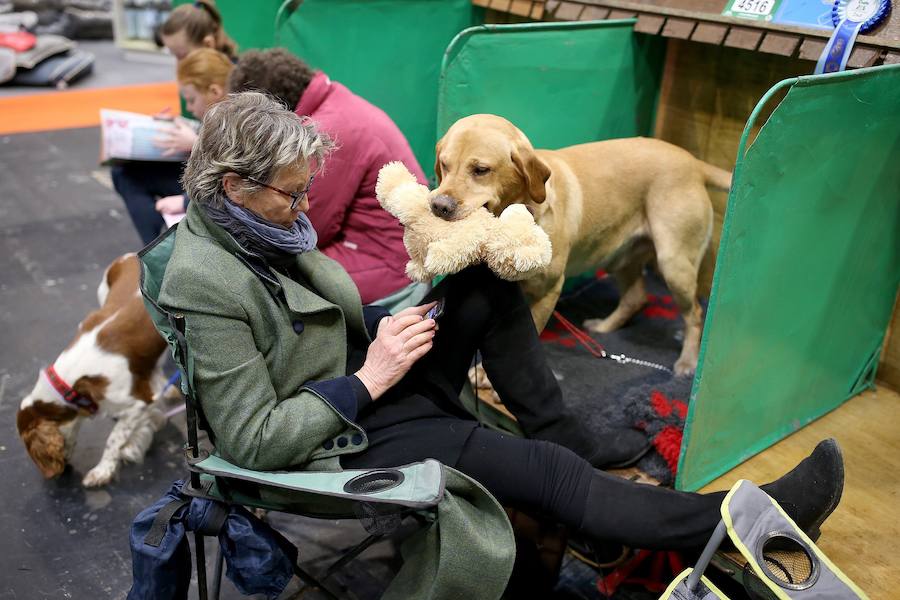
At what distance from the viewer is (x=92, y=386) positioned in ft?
8.64

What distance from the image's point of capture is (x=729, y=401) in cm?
210

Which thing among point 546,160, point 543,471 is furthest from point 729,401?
point 546,160

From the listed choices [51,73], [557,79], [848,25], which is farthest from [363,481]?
[51,73]

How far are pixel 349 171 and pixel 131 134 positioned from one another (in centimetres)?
143

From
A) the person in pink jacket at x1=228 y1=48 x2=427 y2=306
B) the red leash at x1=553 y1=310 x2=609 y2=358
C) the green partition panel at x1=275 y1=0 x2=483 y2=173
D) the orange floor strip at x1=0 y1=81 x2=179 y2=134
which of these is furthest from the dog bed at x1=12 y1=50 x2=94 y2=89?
the red leash at x1=553 y1=310 x2=609 y2=358

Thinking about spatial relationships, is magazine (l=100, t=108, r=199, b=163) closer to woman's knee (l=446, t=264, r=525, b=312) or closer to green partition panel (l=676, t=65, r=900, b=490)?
woman's knee (l=446, t=264, r=525, b=312)

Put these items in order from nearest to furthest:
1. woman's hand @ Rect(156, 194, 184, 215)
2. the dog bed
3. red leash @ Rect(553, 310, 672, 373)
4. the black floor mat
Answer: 1. the black floor mat
2. red leash @ Rect(553, 310, 672, 373)
3. woman's hand @ Rect(156, 194, 184, 215)
4. the dog bed

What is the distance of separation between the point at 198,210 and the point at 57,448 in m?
1.32

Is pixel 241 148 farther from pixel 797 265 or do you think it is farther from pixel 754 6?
pixel 754 6

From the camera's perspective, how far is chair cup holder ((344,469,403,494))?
1.60 metres

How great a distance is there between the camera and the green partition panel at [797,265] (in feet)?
5.75

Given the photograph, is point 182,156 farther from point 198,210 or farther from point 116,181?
point 198,210

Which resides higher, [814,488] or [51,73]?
[814,488]

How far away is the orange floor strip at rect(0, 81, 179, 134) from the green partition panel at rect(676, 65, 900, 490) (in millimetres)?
5694
